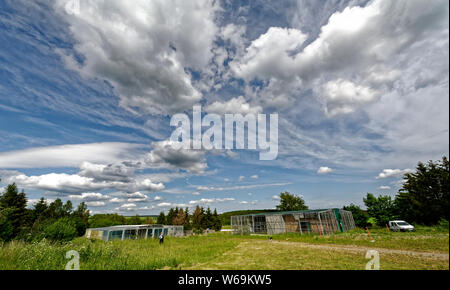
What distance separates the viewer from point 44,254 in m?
8.87

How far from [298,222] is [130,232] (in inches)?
1233

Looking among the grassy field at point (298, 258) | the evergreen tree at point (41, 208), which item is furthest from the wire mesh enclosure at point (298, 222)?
the evergreen tree at point (41, 208)

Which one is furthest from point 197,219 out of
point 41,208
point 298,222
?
point 41,208

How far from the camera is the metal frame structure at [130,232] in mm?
32938

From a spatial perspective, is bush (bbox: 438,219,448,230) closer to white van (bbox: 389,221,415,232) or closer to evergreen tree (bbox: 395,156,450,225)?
evergreen tree (bbox: 395,156,450,225)

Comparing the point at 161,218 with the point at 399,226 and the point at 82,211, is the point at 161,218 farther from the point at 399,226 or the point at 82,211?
the point at 399,226

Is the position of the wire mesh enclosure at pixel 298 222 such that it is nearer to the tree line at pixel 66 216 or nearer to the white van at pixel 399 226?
the tree line at pixel 66 216

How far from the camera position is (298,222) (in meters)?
27.7

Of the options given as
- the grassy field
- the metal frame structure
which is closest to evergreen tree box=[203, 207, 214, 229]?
the metal frame structure
